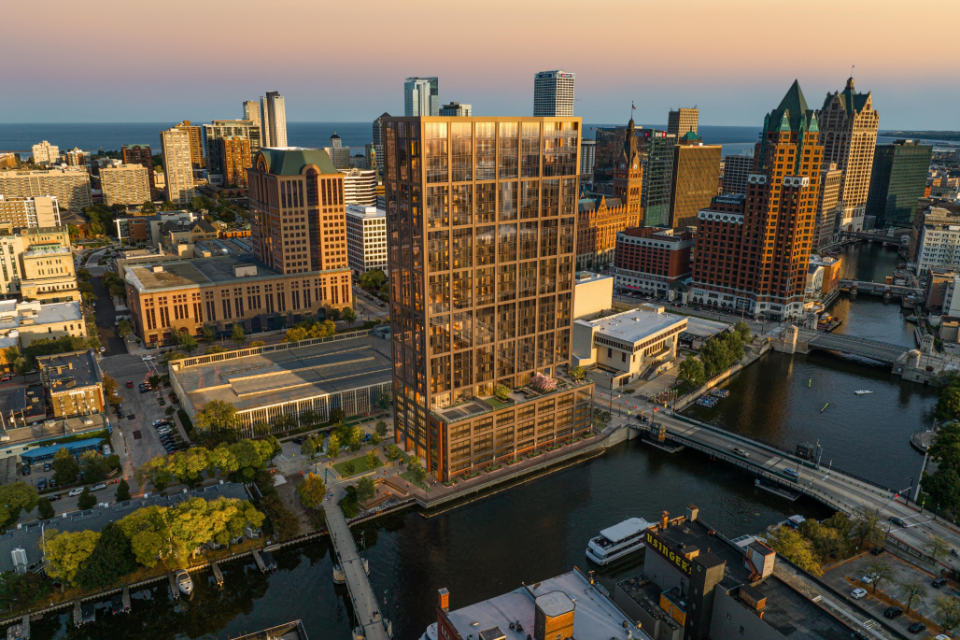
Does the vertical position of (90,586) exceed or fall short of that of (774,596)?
it falls short

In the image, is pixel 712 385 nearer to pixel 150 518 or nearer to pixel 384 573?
pixel 384 573

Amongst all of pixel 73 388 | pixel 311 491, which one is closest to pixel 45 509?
pixel 73 388

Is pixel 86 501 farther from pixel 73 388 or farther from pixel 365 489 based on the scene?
pixel 365 489

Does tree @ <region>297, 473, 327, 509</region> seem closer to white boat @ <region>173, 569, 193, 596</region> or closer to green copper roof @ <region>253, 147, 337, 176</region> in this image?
white boat @ <region>173, 569, 193, 596</region>

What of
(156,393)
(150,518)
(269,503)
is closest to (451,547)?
(269,503)

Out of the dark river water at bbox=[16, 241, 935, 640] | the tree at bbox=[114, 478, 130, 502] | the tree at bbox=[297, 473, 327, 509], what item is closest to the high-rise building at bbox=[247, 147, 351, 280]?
the tree at bbox=[114, 478, 130, 502]

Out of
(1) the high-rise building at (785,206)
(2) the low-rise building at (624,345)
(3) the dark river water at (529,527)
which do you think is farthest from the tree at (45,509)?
(1) the high-rise building at (785,206)
